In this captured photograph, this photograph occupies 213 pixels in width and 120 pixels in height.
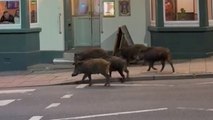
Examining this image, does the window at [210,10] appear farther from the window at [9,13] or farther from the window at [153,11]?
the window at [9,13]

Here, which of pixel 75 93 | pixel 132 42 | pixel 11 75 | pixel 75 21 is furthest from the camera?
pixel 75 21

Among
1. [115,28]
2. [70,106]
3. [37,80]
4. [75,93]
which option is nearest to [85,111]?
[70,106]

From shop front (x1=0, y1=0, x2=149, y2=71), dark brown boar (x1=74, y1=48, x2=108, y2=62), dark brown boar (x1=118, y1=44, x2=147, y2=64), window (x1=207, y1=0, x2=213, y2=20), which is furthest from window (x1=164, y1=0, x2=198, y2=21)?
dark brown boar (x1=74, y1=48, x2=108, y2=62)

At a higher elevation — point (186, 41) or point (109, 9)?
point (109, 9)

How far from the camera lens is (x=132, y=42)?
61.3 ft

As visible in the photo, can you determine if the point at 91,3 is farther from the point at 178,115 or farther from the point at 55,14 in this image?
the point at 178,115

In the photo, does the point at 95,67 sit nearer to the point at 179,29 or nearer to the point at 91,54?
the point at 91,54

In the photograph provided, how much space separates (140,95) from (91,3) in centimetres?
912

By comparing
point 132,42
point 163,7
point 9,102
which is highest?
point 163,7

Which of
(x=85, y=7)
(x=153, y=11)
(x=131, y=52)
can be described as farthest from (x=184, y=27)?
(x=85, y=7)

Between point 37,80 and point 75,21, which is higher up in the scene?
point 75,21

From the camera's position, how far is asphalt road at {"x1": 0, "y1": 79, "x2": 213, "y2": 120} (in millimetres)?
9609

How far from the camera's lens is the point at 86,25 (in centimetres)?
2041

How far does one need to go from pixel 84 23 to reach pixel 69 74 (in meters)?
4.24
